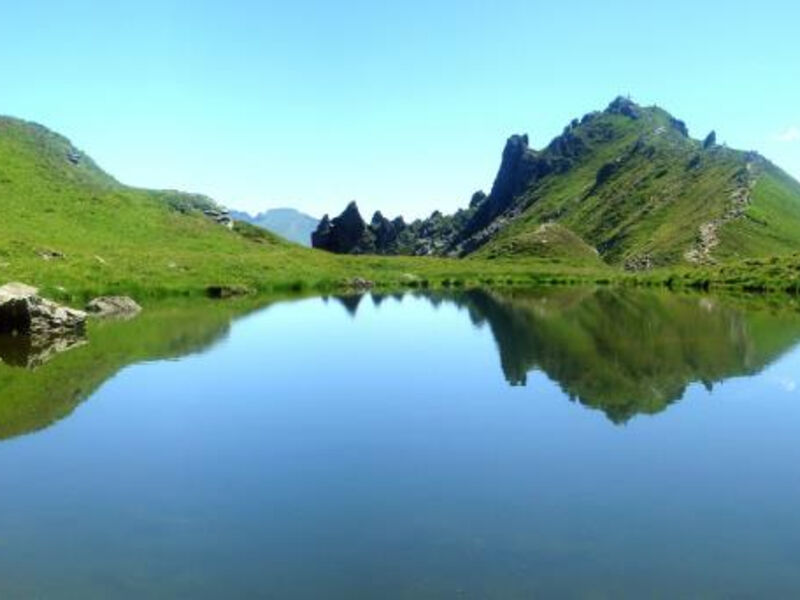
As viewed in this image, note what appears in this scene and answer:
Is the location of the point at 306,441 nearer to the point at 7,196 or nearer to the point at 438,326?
the point at 438,326

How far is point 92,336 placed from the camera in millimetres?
59688

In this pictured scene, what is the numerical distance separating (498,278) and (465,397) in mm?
124449

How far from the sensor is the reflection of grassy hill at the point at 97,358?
115 ft

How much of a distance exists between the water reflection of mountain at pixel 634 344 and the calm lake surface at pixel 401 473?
36cm

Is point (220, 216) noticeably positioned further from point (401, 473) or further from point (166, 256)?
point (401, 473)

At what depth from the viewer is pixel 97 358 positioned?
162ft

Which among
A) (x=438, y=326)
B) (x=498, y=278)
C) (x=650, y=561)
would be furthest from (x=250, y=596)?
(x=498, y=278)

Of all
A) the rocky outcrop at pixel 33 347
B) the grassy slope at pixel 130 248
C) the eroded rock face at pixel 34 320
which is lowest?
the rocky outcrop at pixel 33 347

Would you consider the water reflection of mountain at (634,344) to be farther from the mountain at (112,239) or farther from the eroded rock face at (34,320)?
the mountain at (112,239)

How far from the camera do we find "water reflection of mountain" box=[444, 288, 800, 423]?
3991cm

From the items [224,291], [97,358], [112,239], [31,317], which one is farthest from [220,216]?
[97,358]

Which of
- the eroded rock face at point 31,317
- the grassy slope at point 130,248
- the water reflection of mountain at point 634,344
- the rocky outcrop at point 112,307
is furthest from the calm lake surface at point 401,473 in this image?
the grassy slope at point 130,248

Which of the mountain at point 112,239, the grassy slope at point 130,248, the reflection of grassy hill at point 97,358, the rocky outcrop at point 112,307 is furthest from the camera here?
the grassy slope at point 130,248

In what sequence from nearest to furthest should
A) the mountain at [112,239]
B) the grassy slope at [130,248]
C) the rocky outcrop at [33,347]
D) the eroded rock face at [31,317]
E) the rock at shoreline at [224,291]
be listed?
the rocky outcrop at [33,347] < the eroded rock face at [31,317] < the mountain at [112,239] < the grassy slope at [130,248] < the rock at shoreline at [224,291]
